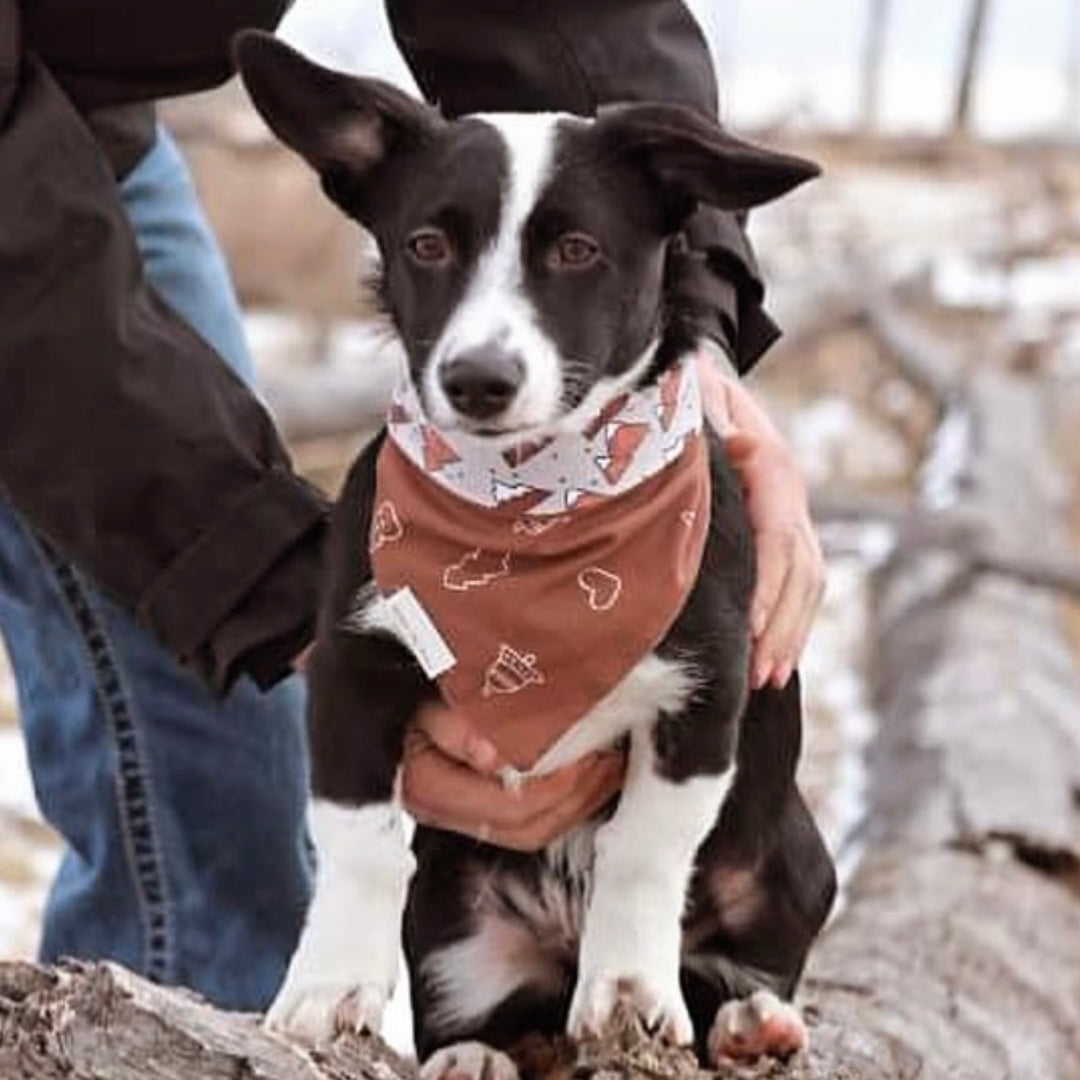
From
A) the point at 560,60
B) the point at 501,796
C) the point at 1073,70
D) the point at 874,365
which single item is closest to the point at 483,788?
the point at 501,796

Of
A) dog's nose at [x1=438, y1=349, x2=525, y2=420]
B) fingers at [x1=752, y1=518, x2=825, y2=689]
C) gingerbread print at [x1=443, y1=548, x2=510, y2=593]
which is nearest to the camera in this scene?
dog's nose at [x1=438, y1=349, x2=525, y2=420]

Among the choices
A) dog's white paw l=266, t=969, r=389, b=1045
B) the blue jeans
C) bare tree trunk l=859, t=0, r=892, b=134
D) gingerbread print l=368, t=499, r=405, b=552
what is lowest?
bare tree trunk l=859, t=0, r=892, b=134

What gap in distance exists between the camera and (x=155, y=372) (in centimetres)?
258

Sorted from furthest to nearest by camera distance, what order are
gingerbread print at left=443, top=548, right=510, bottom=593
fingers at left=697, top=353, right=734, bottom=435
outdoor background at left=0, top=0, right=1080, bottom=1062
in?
outdoor background at left=0, top=0, right=1080, bottom=1062 < fingers at left=697, top=353, right=734, bottom=435 < gingerbread print at left=443, top=548, right=510, bottom=593

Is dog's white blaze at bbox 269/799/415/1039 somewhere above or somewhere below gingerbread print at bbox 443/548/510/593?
below

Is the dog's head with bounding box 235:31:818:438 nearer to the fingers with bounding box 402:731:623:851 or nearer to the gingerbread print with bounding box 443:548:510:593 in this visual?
Result: the gingerbread print with bounding box 443:548:510:593

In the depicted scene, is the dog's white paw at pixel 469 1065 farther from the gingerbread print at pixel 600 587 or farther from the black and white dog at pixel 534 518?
the gingerbread print at pixel 600 587

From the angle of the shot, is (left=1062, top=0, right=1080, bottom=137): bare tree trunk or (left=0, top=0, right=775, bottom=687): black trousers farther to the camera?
(left=1062, top=0, right=1080, bottom=137): bare tree trunk

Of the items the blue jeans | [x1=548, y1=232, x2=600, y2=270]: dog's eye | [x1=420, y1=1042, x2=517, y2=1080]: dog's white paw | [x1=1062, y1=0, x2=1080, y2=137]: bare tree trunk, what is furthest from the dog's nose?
[x1=1062, y1=0, x2=1080, y2=137]: bare tree trunk

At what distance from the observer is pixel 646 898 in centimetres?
237

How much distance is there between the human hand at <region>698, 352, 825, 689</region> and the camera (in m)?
2.50

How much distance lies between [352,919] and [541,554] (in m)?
0.36

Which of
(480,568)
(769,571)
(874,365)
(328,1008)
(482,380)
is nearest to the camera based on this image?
(482,380)

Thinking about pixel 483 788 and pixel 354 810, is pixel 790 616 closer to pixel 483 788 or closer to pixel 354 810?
pixel 483 788
